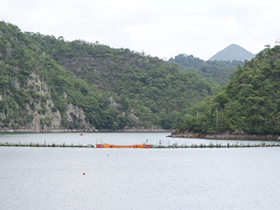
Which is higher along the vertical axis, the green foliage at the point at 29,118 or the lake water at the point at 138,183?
the green foliage at the point at 29,118

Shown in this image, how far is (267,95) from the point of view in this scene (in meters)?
117

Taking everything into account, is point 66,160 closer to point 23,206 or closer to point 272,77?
point 23,206

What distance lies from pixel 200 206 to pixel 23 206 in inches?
573

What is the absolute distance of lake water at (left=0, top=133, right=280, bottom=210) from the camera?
117ft

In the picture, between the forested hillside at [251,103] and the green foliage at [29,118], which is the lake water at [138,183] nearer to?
the forested hillside at [251,103]

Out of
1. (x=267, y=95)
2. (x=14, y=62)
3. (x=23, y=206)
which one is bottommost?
(x=23, y=206)

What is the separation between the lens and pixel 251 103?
386 feet

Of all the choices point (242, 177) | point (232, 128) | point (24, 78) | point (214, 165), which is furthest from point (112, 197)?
point (24, 78)

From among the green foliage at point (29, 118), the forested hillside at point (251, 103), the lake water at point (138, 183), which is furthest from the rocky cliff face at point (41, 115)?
the lake water at point (138, 183)

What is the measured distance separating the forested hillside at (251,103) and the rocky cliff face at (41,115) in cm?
6596

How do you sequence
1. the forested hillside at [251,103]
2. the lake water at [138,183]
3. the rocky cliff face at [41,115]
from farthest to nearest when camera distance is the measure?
the rocky cliff face at [41,115]
the forested hillside at [251,103]
the lake water at [138,183]

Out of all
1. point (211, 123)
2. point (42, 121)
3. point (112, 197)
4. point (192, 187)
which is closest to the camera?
point (112, 197)

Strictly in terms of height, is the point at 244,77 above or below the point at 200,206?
above

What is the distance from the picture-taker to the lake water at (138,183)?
3569 cm
